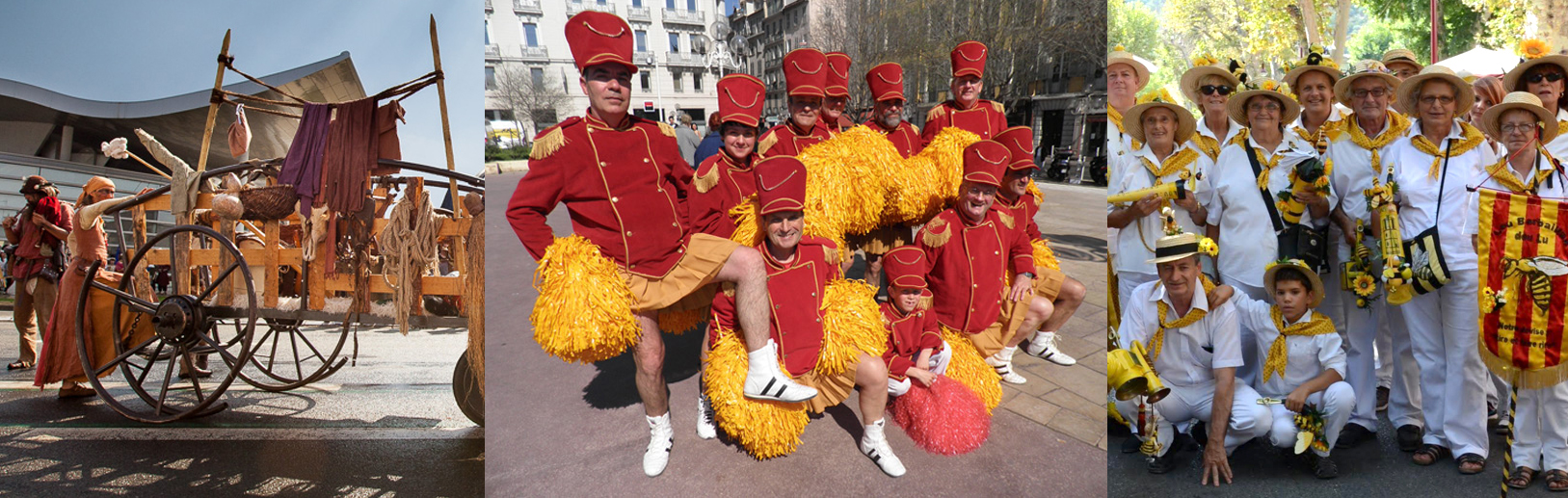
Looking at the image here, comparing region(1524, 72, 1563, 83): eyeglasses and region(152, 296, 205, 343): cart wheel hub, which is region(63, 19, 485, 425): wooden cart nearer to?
region(152, 296, 205, 343): cart wheel hub

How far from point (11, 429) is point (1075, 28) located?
4.61m

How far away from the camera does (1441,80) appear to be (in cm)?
273

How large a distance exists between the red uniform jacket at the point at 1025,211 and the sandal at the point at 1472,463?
2281 mm

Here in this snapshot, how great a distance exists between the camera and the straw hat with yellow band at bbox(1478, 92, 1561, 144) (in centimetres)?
262

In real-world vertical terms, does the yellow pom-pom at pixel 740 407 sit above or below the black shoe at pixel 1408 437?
above

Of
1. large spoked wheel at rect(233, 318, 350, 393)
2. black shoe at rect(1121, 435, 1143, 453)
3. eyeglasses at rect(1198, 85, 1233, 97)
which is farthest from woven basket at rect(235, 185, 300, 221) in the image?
eyeglasses at rect(1198, 85, 1233, 97)

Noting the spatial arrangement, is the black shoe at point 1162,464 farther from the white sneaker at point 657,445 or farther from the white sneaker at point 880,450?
the white sneaker at point 657,445

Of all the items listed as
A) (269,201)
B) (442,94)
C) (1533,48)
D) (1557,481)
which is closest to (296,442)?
(269,201)

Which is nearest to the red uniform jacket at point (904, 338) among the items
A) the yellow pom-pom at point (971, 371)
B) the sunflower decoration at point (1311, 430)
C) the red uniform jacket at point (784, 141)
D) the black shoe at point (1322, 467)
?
the yellow pom-pom at point (971, 371)

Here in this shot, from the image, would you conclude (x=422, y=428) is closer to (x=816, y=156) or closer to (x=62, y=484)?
(x=62, y=484)

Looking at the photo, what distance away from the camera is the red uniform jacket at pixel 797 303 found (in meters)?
1.80

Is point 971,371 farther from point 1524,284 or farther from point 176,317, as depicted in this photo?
point 176,317

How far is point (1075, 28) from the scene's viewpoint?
1.72 metres

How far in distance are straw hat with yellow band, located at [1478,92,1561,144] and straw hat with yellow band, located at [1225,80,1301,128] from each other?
2.50 feet
